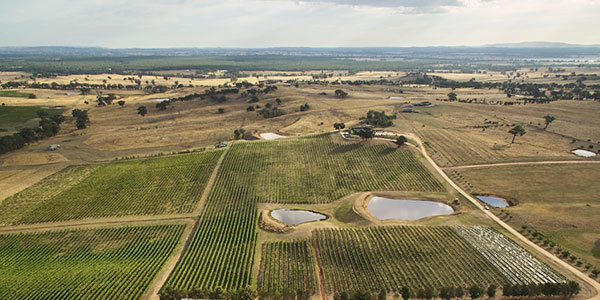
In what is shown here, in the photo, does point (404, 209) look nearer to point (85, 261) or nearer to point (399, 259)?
point (399, 259)

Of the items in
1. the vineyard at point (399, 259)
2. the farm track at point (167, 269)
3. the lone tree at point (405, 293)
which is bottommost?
the farm track at point (167, 269)

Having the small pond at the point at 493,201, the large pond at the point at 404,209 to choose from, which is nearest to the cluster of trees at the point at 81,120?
the large pond at the point at 404,209

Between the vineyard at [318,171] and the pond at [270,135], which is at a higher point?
the pond at [270,135]

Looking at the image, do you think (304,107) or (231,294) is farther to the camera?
(304,107)

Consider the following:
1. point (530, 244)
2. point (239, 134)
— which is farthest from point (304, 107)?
point (530, 244)

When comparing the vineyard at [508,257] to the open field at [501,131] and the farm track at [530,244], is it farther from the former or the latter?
the open field at [501,131]

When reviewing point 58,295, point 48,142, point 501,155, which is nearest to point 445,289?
point 58,295

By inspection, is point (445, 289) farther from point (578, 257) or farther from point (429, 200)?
point (429, 200)
